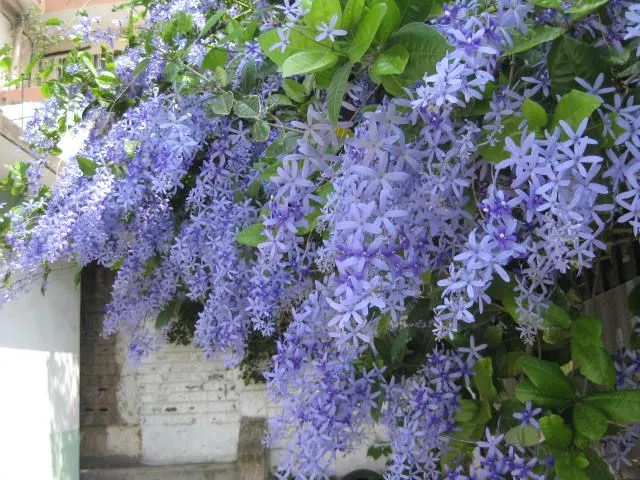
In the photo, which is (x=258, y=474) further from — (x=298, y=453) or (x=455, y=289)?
(x=455, y=289)

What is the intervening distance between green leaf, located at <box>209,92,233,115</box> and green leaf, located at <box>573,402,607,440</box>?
112 centimetres

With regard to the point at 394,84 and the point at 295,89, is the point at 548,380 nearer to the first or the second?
the point at 394,84

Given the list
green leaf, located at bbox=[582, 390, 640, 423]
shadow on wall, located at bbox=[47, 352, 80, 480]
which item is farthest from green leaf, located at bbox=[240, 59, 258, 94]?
shadow on wall, located at bbox=[47, 352, 80, 480]

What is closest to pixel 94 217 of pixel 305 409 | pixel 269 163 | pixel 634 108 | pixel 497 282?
pixel 269 163

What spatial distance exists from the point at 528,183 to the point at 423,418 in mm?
764

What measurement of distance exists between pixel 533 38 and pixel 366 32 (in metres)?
0.27

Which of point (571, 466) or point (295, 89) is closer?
point (571, 466)

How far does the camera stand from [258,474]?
6012 mm

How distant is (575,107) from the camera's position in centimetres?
105

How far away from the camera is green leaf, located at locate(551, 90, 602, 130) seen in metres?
1.03

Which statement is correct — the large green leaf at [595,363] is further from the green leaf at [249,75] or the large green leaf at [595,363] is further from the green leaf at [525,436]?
the green leaf at [249,75]

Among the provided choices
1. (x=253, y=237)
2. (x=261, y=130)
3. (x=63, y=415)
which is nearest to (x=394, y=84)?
(x=253, y=237)

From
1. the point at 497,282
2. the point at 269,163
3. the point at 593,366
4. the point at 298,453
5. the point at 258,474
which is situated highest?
the point at 269,163

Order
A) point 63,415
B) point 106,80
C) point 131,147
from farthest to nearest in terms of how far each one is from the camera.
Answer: point 63,415 → point 106,80 → point 131,147
